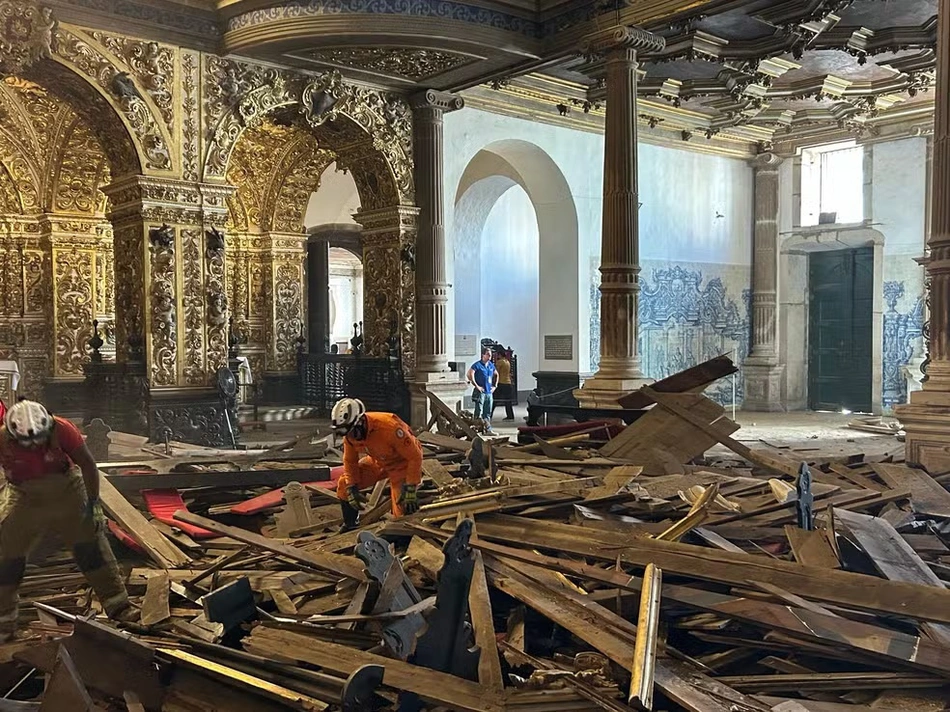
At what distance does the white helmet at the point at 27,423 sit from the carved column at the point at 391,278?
8.62 meters

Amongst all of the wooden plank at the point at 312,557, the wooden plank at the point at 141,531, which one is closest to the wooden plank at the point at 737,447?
the wooden plank at the point at 312,557

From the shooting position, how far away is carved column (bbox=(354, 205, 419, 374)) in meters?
12.8

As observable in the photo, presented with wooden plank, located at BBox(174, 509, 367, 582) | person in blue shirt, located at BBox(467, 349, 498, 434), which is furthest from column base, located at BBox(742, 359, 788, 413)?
wooden plank, located at BBox(174, 509, 367, 582)

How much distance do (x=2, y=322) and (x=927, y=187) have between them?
54.8ft

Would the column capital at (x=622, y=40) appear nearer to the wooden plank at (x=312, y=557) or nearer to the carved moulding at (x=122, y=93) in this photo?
the carved moulding at (x=122, y=93)

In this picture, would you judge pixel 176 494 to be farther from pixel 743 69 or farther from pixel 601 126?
pixel 601 126

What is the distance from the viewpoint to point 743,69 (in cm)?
1259

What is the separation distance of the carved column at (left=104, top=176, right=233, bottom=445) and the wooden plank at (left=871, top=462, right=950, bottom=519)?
749 cm

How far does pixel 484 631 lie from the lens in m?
4.02

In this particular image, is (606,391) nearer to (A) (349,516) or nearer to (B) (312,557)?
(A) (349,516)

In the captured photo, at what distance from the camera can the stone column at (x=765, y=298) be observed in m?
18.6

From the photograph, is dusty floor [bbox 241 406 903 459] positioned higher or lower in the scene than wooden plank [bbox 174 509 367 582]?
lower

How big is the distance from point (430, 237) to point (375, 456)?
7524mm

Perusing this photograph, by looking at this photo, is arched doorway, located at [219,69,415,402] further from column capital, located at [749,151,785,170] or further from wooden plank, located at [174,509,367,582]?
column capital, located at [749,151,785,170]
